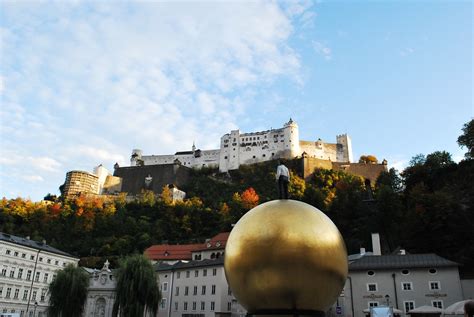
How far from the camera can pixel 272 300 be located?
653cm

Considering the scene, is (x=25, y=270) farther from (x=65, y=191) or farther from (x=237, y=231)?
(x=65, y=191)

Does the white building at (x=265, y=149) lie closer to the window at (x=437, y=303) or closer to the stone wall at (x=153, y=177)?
the stone wall at (x=153, y=177)

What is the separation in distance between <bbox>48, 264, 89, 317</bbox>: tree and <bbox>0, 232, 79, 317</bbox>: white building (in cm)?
1187

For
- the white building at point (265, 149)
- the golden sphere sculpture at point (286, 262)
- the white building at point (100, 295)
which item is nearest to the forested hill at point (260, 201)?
the white building at point (265, 149)

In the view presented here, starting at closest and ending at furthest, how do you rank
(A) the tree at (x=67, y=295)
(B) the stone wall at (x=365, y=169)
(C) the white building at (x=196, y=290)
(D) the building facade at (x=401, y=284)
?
1. (D) the building facade at (x=401, y=284)
2. (A) the tree at (x=67, y=295)
3. (C) the white building at (x=196, y=290)
4. (B) the stone wall at (x=365, y=169)

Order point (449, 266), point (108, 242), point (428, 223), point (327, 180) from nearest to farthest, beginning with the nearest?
point (449, 266) → point (428, 223) → point (108, 242) → point (327, 180)

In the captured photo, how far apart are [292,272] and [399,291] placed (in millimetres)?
33305

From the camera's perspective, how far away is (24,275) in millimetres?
55062

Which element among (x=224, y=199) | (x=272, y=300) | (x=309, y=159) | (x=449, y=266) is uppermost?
(x=309, y=159)

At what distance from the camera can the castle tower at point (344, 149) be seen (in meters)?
120

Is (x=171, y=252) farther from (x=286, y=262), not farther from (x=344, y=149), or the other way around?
(x=344, y=149)

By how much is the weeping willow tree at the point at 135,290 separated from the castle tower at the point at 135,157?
100 meters

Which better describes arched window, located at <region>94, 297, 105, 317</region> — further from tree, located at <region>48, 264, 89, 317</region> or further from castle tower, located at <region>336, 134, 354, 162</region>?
castle tower, located at <region>336, 134, 354, 162</region>

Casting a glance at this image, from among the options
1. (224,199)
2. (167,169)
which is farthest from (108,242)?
(167,169)
